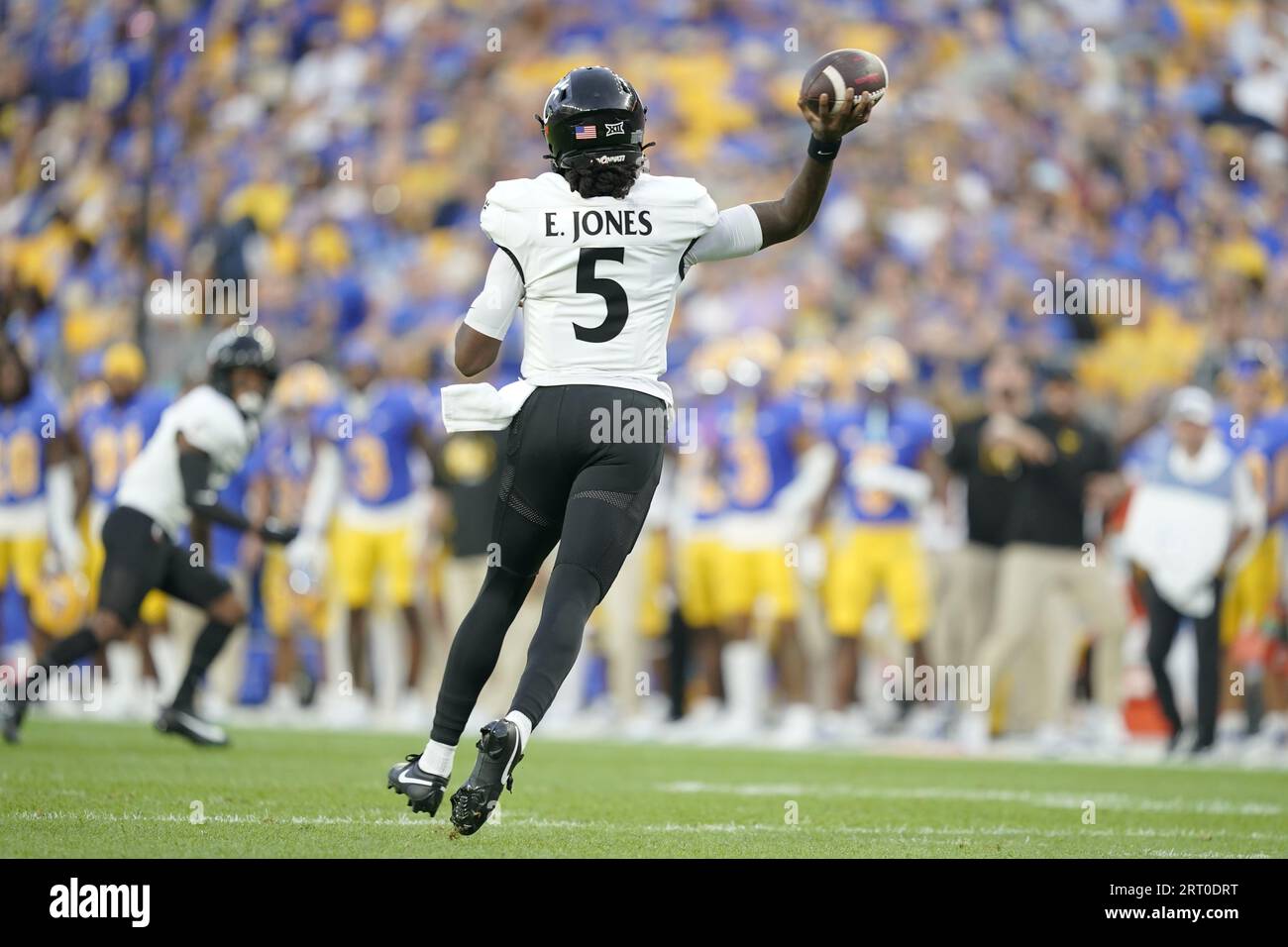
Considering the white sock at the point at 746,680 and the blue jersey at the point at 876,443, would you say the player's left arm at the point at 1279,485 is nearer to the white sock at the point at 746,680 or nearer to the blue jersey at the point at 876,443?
the blue jersey at the point at 876,443

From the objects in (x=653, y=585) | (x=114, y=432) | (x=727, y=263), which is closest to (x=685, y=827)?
(x=653, y=585)

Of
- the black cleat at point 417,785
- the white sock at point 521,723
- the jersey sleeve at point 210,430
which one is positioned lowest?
the black cleat at point 417,785

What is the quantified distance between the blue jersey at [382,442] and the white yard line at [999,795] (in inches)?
207

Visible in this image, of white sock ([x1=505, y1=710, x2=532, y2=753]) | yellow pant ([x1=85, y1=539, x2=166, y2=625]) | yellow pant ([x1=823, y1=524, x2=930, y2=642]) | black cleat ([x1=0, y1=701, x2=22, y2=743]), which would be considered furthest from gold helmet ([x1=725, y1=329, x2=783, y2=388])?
white sock ([x1=505, y1=710, x2=532, y2=753])

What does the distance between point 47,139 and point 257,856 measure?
16.1 m

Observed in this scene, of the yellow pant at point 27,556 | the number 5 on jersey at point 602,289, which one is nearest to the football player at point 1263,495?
the number 5 on jersey at point 602,289

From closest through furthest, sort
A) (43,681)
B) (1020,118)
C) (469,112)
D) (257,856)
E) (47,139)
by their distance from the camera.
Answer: (257,856)
(43,681)
(1020,118)
(469,112)
(47,139)

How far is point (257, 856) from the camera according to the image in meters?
5.05

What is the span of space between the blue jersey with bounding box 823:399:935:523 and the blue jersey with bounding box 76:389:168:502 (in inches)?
175

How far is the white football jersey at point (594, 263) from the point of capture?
5359 mm

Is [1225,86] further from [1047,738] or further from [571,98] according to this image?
[571,98]

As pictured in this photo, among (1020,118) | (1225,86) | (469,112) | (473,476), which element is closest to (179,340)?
(473,476)

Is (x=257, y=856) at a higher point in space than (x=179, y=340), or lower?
lower

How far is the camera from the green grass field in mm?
5516
